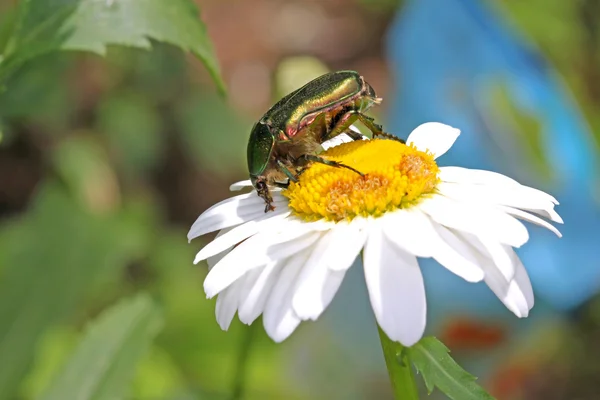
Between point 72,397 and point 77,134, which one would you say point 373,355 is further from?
point 77,134

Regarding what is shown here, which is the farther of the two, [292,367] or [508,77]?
[508,77]

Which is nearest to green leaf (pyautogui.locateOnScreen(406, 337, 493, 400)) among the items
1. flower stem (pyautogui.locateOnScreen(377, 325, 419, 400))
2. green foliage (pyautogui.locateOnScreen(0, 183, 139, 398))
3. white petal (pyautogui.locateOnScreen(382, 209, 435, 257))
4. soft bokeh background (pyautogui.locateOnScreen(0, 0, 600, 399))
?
flower stem (pyautogui.locateOnScreen(377, 325, 419, 400))

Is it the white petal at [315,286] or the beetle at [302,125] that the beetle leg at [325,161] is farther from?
the white petal at [315,286]

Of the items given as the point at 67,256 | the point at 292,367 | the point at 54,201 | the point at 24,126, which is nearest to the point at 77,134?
the point at 24,126

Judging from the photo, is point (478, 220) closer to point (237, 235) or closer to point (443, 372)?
point (443, 372)

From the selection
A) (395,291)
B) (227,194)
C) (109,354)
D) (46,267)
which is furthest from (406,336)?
(227,194)
